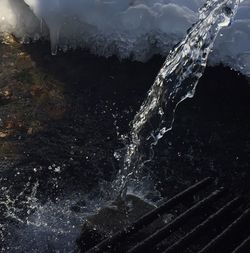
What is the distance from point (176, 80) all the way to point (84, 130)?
4.97ft

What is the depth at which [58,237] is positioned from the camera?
4.22 meters

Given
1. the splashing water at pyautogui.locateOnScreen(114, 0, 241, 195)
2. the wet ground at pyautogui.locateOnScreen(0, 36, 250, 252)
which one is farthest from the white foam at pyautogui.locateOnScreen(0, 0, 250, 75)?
the splashing water at pyautogui.locateOnScreen(114, 0, 241, 195)

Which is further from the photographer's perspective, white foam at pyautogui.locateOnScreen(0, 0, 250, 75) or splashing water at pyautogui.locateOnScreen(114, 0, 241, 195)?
white foam at pyautogui.locateOnScreen(0, 0, 250, 75)

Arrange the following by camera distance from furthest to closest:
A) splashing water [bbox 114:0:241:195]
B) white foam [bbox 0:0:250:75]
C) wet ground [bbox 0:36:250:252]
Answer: white foam [bbox 0:0:250:75]
splashing water [bbox 114:0:241:195]
wet ground [bbox 0:36:250:252]

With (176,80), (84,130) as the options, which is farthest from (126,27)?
(84,130)

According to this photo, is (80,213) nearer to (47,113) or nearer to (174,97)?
(47,113)

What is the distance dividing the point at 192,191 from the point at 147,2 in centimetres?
436

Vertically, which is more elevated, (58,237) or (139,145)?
(139,145)

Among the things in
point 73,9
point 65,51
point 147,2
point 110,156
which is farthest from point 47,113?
point 147,2

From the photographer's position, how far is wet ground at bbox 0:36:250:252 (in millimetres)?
4788

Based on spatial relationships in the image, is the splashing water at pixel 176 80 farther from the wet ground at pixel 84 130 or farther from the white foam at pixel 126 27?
the white foam at pixel 126 27

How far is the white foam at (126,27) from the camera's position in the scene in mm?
7070

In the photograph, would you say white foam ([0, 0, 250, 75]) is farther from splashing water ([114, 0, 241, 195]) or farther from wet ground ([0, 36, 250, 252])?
splashing water ([114, 0, 241, 195])

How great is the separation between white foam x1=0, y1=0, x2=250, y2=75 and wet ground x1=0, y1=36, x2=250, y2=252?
23 centimetres
